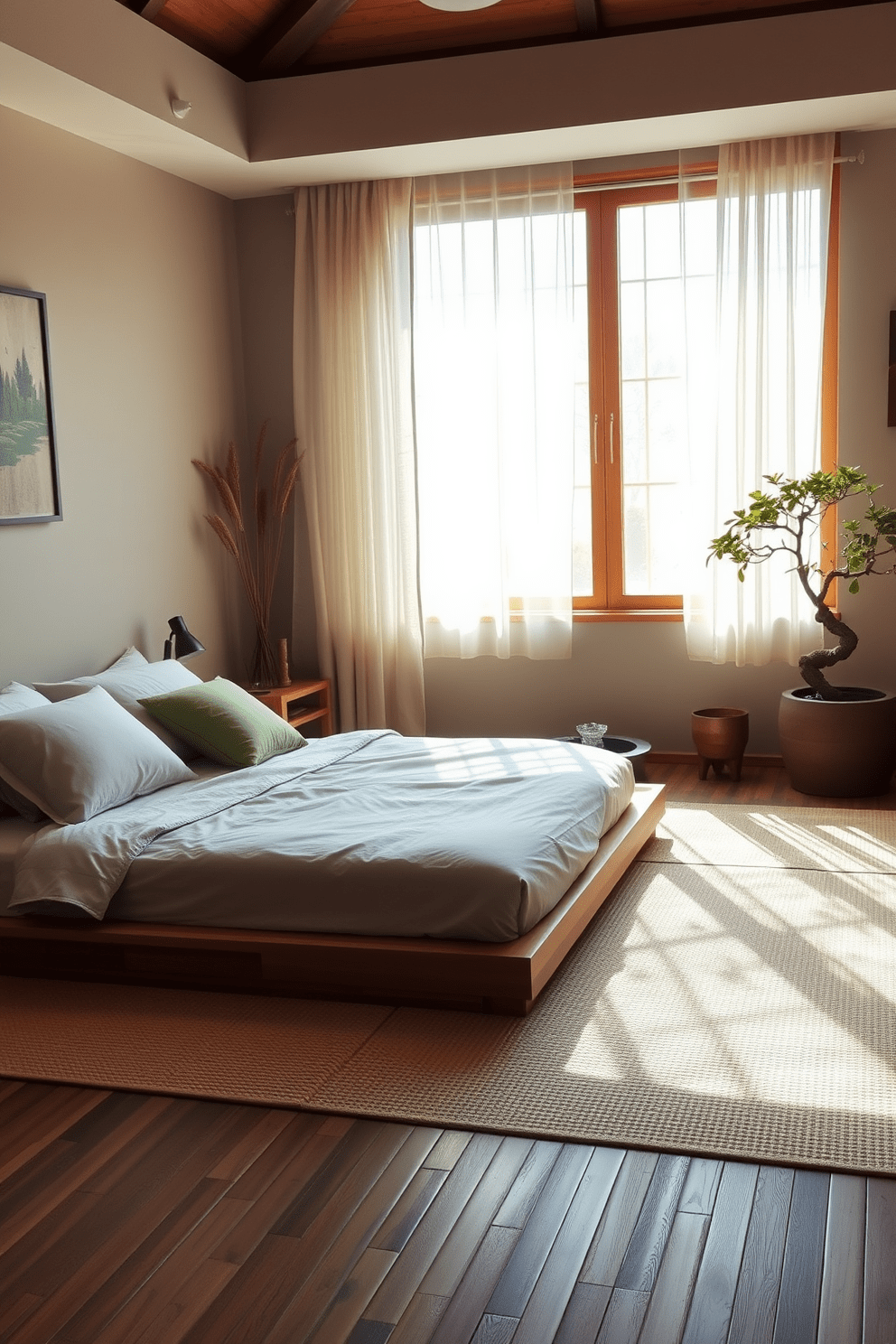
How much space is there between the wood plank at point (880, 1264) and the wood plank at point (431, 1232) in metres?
0.68

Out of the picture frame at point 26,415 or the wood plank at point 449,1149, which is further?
the picture frame at point 26,415

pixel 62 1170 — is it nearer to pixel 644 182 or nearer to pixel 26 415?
pixel 26 415

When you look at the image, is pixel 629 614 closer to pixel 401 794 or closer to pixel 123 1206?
pixel 401 794

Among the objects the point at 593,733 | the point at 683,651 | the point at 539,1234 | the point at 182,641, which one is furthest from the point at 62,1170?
the point at 683,651

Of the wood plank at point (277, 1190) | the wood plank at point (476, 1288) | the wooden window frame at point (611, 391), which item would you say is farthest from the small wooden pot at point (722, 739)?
the wood plank at point (476, 1288)

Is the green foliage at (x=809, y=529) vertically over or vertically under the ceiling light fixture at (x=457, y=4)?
under

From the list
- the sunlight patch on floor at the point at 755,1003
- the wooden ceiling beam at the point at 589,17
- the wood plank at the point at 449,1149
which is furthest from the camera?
the wooden ceiling beam at the point at 589,17

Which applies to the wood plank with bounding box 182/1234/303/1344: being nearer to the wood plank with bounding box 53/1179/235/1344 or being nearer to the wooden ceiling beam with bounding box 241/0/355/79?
the wood plank with bounding box 53/1179/235/1344

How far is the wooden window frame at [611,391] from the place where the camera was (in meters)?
5.21

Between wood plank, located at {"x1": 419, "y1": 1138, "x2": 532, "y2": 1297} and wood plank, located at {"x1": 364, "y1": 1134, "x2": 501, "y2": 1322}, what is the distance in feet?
0.03

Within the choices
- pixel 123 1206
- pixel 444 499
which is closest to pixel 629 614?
pixel 444 499

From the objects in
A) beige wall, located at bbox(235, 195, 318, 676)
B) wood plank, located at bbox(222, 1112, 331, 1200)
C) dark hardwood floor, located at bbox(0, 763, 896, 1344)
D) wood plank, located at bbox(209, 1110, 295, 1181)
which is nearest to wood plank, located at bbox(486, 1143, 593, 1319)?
dark hardwood floor, located at bbox(0, 763, 896, 1344)

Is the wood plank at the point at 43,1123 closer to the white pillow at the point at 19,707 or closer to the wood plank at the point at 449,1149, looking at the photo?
the wood plank at the point at 449,1149

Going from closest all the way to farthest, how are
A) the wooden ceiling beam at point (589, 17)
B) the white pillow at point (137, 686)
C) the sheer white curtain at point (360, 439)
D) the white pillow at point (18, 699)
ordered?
the white pillow at point (18, 699) < the white pillow at point (137, 686) < the wooden ceiling beam at point (589, 17) < the sheer white curtain at point (360, 439)
